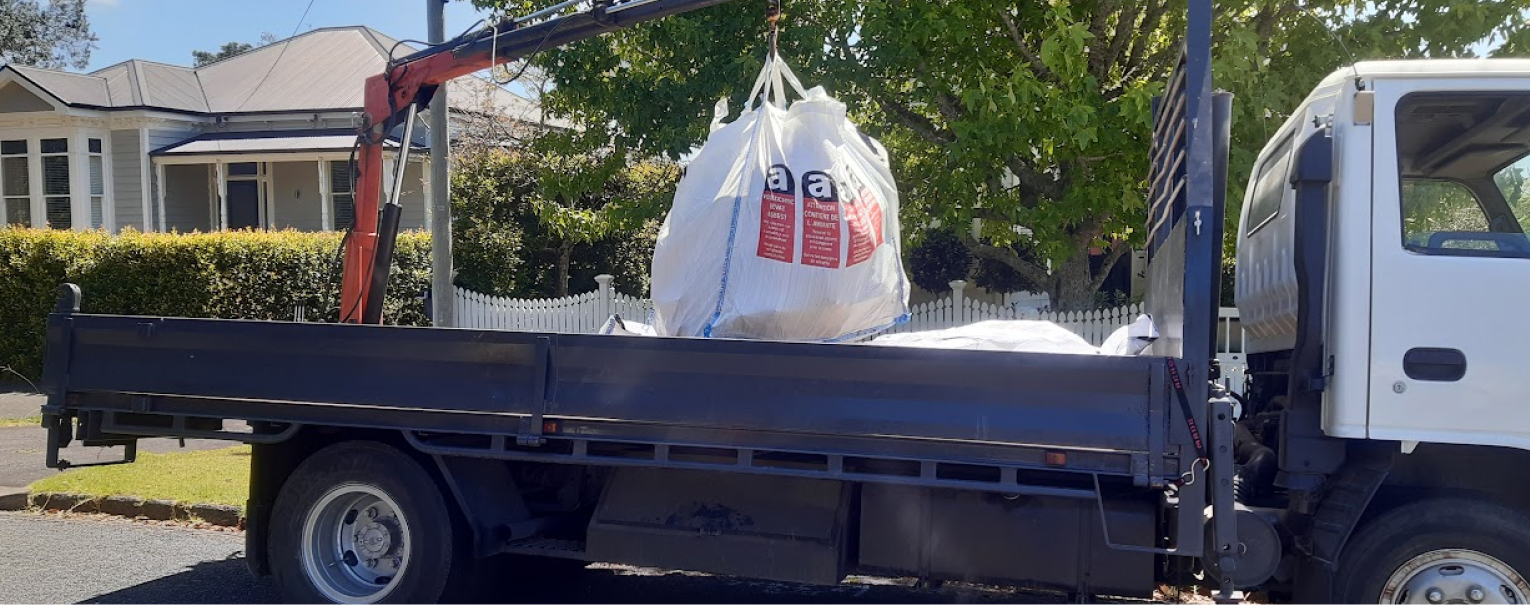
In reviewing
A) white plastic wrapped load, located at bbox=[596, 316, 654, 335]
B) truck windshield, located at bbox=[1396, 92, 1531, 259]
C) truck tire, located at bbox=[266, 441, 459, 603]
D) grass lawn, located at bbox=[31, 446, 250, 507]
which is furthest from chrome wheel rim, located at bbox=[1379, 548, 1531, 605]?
grass lawn, located at bbox=[31, 446, 250, 507]

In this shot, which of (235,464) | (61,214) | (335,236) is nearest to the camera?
(235,464)

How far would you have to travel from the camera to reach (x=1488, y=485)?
425cm

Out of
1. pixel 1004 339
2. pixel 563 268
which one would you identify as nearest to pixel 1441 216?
pixel 1004 339

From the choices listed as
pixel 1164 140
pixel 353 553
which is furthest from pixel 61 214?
pixel 1164 140

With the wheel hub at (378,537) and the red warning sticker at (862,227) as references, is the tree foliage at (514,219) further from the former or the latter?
the wheel hub at (378,537)

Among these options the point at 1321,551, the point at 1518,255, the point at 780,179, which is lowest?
the point at 1321,551

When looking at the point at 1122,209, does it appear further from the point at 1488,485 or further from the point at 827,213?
the point at 1488,485

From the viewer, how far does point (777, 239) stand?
17.4 feet

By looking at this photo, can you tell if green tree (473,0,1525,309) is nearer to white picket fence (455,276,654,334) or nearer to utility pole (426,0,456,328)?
utility pole (426,0,456,328)

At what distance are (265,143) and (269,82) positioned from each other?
10.0 feet

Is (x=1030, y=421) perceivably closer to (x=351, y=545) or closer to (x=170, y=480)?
(x=351, y=545)

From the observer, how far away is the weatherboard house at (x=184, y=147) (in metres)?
21.5

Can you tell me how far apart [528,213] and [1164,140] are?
11889 mm

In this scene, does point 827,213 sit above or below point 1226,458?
above
